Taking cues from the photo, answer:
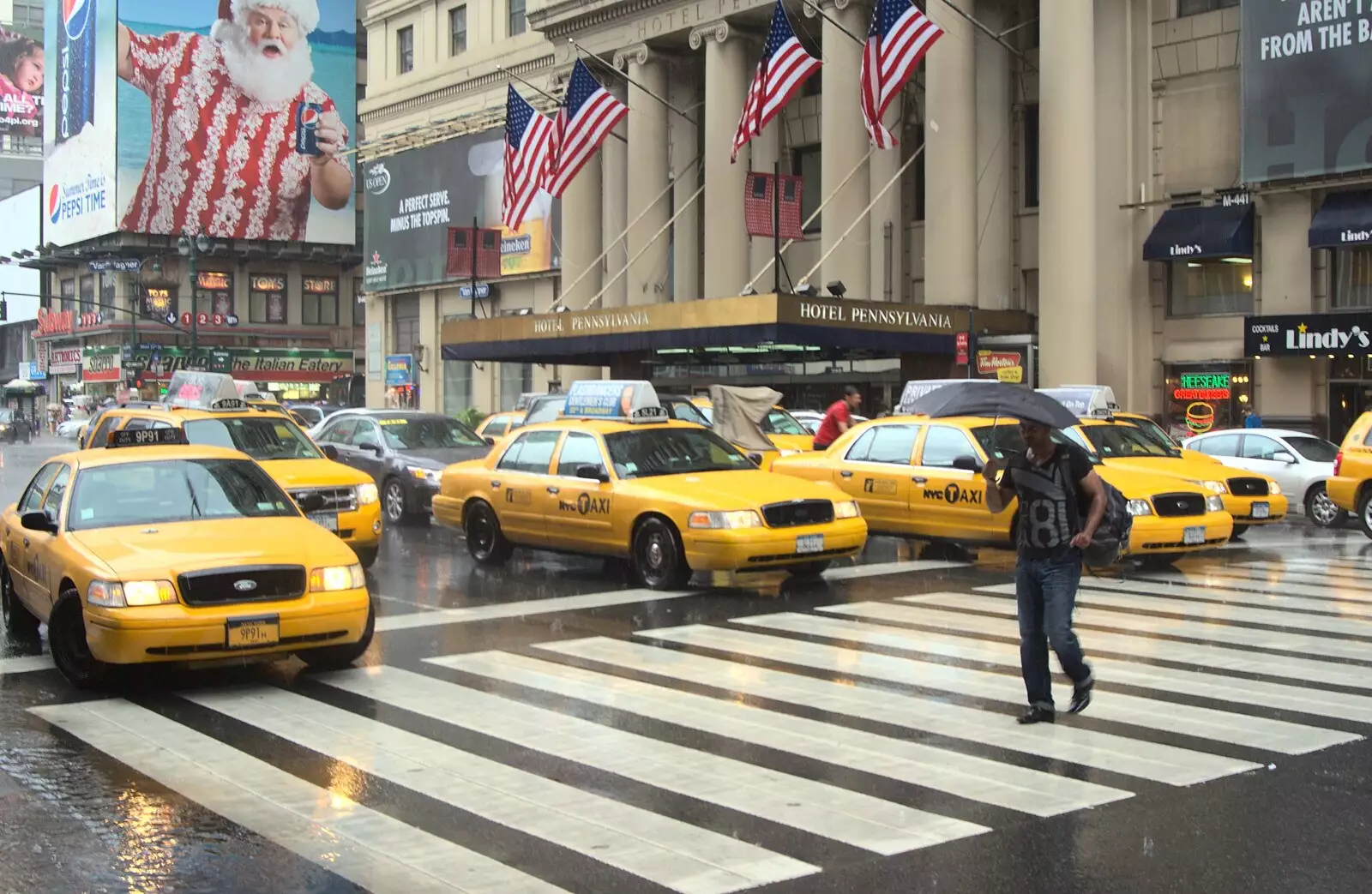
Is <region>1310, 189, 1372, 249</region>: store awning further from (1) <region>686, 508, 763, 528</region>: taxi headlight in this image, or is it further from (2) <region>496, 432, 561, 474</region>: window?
(1) <region>686, 508, 763, 528</region>: taxi headlight

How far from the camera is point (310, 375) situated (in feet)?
290

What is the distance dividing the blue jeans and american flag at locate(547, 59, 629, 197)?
2732 cm

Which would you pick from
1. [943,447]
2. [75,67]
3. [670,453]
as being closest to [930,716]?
[670,453]

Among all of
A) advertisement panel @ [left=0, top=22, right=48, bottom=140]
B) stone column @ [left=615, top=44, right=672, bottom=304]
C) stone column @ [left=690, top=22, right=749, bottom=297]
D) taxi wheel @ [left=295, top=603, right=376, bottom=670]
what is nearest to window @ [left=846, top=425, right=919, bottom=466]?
taxi wheel @ [left=295, top=603, right=376, bottom=670]

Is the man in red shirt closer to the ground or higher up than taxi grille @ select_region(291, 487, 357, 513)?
higher up

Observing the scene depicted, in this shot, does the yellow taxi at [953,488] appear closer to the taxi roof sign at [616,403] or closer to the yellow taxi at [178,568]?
the taxi roof sign at [616,403]

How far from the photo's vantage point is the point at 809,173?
4103 cm

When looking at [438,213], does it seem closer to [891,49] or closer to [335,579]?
[891,49]

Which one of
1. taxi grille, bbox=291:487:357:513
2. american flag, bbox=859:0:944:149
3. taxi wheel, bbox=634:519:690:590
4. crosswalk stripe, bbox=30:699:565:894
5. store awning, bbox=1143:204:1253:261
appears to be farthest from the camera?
store awning, bbox=1143:204:1253:261

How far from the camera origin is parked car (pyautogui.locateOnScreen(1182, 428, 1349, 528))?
71.5 feet

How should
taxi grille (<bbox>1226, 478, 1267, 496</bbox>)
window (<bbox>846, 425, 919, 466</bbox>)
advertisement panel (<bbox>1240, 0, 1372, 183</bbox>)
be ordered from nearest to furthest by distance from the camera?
window (<bbox>846, 425, 919, 466</bbox>) < taxi grille (<bbox>1226, 478, 1267, 496</bbox>) < advertisement panel (<bbox>1240, 0, 1372, 183</bbox>)

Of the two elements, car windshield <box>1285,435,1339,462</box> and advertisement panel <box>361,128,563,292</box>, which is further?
advertisement panel <box>361,128,563,292</box>

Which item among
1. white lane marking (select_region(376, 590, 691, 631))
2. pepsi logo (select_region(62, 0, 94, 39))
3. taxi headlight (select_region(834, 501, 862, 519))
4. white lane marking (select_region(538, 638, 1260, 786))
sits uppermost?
pepsi logo (select_region(62, 0, 94, 39))

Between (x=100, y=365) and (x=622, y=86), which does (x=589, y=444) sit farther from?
(x=100, y=365)
